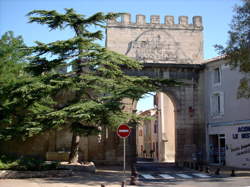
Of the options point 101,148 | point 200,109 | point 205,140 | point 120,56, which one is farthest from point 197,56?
point 120,56

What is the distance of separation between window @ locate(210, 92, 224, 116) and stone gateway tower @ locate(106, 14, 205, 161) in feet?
3.38

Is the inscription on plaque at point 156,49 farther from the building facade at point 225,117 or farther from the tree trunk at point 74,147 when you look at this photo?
the tree trunk at point 74,147

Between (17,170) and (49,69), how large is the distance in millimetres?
4977

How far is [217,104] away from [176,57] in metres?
4.82

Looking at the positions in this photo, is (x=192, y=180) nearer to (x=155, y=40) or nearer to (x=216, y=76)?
(x=216, y=76)

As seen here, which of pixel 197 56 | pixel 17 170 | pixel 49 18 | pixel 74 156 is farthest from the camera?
pixel 197 56

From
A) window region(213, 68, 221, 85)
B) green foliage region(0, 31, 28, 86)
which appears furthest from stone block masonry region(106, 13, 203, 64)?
green foliage region(0, 31, 28, 86)

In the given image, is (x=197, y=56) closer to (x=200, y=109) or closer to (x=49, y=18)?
(x=200, y=109)

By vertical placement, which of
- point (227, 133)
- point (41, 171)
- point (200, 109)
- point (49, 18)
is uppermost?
point (49, 18)

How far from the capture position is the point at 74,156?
1747 cm

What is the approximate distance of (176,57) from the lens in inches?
1051

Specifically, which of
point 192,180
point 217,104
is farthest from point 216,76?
point 192,180

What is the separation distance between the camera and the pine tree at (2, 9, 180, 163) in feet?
48.6

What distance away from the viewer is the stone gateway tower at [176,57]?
84.2 feet
